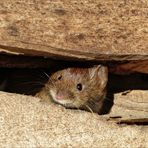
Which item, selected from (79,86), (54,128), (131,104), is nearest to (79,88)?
(79,86)

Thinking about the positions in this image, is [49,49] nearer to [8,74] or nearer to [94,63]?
[94,63]

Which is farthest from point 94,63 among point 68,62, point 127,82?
point 127,82

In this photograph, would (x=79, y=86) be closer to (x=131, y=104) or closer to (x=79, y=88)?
(x=79, y=88)

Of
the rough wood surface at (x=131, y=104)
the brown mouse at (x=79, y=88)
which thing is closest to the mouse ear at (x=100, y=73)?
the brown mouse at (x=79, y=88)

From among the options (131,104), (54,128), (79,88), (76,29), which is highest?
(76,29)

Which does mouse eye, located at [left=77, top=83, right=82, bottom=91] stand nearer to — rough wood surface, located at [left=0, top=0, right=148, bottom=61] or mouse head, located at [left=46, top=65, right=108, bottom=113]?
mouse head, located at [left=46, top=65, right=108, bottom=113]

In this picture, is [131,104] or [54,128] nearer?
[54,128]

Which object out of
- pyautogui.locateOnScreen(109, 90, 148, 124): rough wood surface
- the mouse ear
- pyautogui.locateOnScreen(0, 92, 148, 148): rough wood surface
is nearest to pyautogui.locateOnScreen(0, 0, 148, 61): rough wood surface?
pyautogui.locateOnScreen(0, 92, 148, 148): rough wood surface
